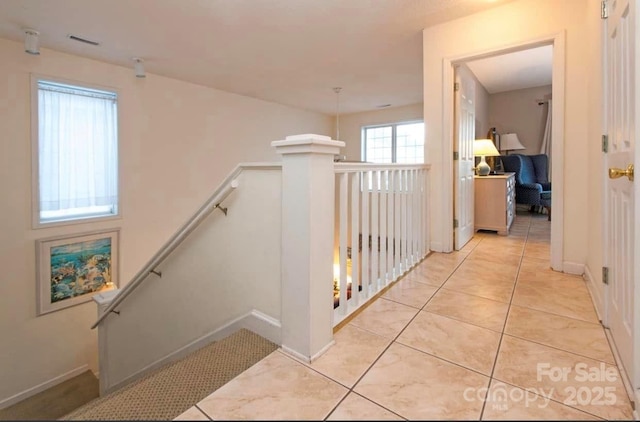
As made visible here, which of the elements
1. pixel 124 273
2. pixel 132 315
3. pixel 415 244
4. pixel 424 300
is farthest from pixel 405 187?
pixel 124 273

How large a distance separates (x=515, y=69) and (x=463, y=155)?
8.63ft

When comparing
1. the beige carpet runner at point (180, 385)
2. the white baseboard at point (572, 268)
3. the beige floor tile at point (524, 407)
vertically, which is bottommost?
the beige carpet runner at point (180, 385)

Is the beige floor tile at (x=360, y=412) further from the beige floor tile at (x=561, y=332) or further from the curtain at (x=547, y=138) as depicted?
the curtain at (x=547, y=138)

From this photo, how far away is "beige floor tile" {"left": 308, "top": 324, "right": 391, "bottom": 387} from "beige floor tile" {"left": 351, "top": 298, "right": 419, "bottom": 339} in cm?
5

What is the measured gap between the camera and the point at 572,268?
233cm

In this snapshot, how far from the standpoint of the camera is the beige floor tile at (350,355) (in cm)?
125

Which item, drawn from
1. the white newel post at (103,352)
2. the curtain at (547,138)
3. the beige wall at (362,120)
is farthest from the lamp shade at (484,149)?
the white newel post at (103,352)

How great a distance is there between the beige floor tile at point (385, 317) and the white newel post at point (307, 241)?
0.28m

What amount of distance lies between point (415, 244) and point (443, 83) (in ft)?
4.92

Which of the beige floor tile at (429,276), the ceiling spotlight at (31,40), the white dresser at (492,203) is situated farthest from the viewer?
the white dresser at (492,203)

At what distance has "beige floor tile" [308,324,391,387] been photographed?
4.09 ft

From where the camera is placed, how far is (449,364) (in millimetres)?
1279

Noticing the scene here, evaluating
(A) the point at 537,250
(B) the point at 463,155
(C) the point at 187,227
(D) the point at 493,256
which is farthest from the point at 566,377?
(B) the point at 463,155

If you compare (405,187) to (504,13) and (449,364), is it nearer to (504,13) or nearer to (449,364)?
(449,364)
